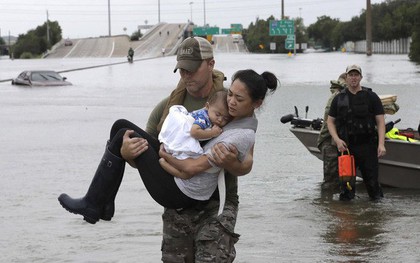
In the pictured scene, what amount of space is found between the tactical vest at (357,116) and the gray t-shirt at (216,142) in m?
5.25

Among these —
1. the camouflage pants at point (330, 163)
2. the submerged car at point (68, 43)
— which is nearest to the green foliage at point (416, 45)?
the camouflage pants at point (330, 163)

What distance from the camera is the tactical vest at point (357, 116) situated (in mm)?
10539

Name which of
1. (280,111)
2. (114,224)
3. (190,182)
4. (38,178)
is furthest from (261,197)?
(280,111)

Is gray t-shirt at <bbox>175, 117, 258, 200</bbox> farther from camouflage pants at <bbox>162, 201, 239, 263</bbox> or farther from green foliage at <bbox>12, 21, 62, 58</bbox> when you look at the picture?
green foliage at <bbox>12, 21, 62, 58</bbox>

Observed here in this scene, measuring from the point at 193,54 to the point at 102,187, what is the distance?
2.92 feet

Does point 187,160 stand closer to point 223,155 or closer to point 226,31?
point 223,155

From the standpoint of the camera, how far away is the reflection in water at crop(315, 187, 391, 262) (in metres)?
8.86

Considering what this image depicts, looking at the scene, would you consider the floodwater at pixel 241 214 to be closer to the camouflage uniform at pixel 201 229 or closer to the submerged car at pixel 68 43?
the camouflage uniform at pixel 201 229

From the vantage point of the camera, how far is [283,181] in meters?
13.8

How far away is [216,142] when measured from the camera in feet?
17.5

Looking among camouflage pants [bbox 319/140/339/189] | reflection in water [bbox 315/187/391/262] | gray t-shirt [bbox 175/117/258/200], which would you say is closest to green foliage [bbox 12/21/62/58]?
camouflage pants [bbox 319/140/339/189]

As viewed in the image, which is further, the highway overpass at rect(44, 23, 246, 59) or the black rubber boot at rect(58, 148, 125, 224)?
the highway overpass at rect(44, 23, 246, 59)

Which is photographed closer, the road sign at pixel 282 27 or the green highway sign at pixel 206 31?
the road sign at pixel 282 27

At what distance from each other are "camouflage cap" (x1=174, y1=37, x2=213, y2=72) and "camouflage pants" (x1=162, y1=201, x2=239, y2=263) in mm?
782
